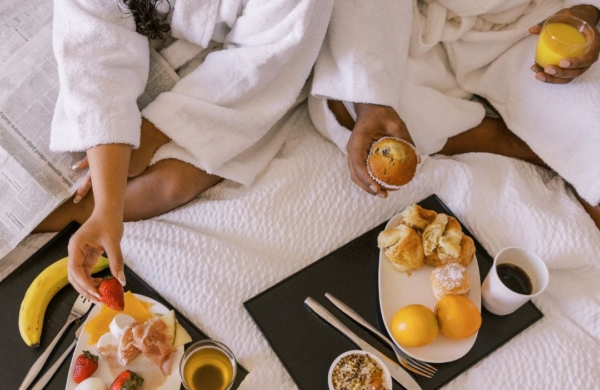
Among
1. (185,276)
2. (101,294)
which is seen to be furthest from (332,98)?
(101,294)

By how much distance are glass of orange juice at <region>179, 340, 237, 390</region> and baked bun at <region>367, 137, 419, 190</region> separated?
1.54 ft

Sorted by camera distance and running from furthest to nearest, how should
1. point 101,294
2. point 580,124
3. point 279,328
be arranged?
1. point 580,124
2. point 279,328
3. point 101,294

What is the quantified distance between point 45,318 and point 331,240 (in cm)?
65

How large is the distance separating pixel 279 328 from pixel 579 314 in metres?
0.67

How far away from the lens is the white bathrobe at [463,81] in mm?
1245

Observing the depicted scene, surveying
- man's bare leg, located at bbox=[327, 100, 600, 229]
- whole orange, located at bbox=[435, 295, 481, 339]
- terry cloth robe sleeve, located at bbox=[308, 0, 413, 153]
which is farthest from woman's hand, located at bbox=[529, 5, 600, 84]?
whole orange, located at bbox=[435, 295, 481, 339]

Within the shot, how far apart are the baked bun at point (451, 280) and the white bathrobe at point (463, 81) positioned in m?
0.36

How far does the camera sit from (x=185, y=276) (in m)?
1.17

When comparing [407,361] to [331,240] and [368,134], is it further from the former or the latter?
[368,134]

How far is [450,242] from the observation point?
3.65 feet

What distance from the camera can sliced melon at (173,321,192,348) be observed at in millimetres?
1076

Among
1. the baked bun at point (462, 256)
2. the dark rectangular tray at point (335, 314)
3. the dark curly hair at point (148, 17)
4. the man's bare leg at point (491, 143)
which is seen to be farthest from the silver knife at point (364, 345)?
the dark curly hair at point (148, 17)

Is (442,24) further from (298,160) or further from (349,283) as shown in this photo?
(349,283)

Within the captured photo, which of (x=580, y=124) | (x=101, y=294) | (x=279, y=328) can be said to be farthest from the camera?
(x=580, y=124)
